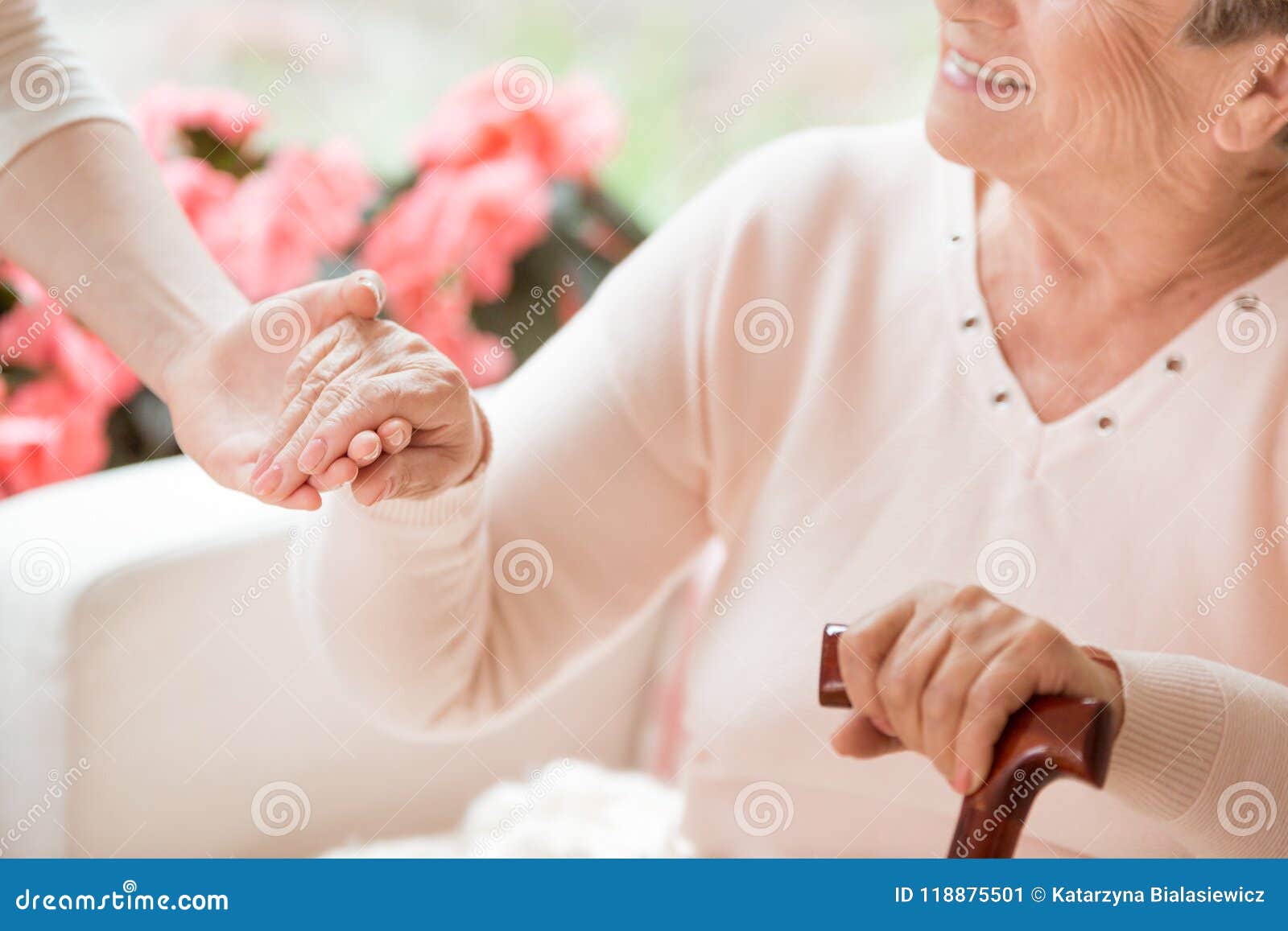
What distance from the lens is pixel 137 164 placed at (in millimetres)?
639

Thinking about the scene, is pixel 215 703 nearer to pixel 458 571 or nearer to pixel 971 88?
pixel 458 571

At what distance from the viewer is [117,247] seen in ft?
2.05

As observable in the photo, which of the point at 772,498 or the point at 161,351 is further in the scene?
the point at 772,498

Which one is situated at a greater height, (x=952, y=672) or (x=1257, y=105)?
(x=1257, y=105)

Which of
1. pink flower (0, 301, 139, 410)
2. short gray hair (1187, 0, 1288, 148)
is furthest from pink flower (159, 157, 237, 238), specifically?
short gray hair (1187, 0, 1288, 148)

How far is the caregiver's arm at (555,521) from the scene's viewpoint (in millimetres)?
677

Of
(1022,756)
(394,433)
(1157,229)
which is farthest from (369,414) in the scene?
(1157,229)

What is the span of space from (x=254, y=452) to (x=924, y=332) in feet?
1.19

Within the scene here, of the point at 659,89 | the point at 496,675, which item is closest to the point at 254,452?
the point at 496,675

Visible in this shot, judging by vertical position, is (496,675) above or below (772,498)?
below

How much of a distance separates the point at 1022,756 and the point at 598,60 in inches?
22.6

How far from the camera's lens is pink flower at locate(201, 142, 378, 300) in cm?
82

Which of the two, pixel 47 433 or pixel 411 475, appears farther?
pixel 47 433

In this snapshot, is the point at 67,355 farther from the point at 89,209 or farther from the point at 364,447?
the point at 364,447
